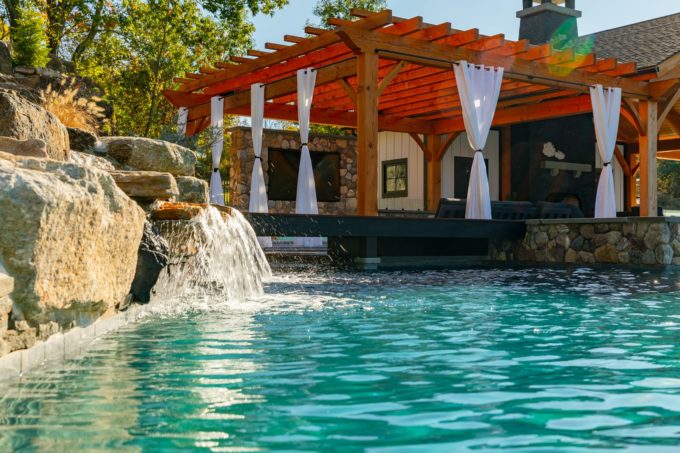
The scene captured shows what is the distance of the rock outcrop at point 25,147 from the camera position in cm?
525

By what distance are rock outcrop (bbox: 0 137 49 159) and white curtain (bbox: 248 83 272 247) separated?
324 inches

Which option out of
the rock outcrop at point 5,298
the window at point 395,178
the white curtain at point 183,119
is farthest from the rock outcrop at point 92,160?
the window at point 395,178

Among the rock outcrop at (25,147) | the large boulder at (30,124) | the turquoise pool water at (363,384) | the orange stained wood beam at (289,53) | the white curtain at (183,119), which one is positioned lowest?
the turquoise pool water at (363,384)

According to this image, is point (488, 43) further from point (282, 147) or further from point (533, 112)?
point (282, 147)

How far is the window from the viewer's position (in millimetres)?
22062

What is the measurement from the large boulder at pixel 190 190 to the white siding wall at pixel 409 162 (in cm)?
1289

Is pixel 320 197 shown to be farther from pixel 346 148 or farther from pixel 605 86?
pixel 605 86

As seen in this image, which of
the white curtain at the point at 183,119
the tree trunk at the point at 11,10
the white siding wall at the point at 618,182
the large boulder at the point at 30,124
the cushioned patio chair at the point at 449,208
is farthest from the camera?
the white siding wall at the point at 618,182

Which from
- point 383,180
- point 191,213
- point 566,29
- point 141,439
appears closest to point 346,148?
point 383,180

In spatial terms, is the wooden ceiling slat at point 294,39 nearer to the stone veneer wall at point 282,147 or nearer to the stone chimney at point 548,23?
the stone veneer wall at point 282,147

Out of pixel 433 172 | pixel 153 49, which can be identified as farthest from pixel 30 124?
pixel 153 49

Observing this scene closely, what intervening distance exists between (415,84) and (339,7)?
17858 mm

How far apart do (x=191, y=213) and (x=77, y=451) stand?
14.3ft

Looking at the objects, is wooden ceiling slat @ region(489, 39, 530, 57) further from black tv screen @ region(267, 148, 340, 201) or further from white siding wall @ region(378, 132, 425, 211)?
black tv screen @ region(267, 148, 340, 201)
